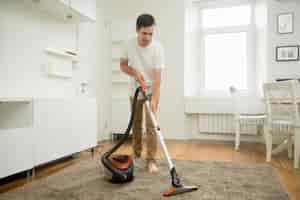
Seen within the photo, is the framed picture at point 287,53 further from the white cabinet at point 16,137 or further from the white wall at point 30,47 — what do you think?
the white cabinet at point 16,137

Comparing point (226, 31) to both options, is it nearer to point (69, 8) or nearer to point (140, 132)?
point (69, 8)

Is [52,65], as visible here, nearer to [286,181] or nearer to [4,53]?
[4,53]

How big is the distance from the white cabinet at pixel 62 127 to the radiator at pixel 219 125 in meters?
1.70

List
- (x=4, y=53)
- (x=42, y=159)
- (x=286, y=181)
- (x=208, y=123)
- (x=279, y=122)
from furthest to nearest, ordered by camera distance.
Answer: (x=208, y=123)
(x=279, y=122)
(x=4, y=53)
(x=42, y=159)
(x=286, y=181)

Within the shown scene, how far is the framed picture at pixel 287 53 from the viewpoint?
323 cm

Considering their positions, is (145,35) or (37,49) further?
(37,49)

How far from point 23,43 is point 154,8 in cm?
214

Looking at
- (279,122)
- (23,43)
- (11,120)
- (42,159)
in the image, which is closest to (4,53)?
(23,43)

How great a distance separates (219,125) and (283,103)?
4.46 feet

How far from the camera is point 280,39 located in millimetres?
3291

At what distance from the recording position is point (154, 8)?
3.84m

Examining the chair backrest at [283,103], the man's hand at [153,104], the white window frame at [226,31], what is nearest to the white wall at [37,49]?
the man's hand at [153,104]

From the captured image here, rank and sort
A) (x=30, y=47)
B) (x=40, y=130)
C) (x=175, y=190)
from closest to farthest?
(x=175, y=190), (x=40, y=130), (x=30, y=47)

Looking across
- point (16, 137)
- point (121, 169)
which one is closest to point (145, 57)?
point (121, 169)
